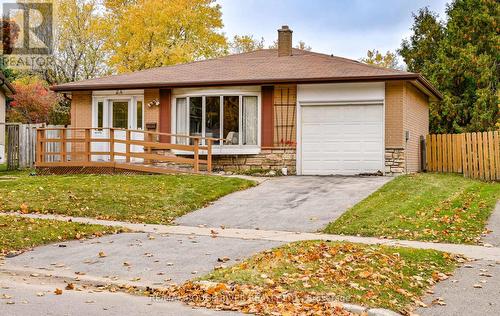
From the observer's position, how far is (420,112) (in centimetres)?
2452

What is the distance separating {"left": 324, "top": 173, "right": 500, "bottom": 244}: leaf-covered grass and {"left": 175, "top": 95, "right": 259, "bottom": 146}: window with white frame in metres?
6.06

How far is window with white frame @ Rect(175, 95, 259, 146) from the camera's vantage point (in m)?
21.9

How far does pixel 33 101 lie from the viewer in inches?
1495

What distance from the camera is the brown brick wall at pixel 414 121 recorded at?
70.8 feet

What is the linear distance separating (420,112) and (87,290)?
1918cm

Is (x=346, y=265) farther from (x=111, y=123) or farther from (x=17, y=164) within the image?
(x=17, y=164)

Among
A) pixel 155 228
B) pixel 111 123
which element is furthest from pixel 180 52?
pixel 155 228

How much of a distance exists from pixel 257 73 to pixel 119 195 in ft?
28.6

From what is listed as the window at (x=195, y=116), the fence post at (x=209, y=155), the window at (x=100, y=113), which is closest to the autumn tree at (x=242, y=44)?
the window at (x=100, y=113)

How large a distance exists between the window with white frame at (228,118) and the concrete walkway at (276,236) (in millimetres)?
9219

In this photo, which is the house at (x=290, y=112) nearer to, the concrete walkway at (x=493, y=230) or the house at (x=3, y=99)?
the concrete walkway at (x=493, y=230)

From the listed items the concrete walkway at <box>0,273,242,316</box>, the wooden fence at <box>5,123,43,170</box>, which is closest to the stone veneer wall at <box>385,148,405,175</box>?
the wooden fence at <box>5,123,43,170</box>

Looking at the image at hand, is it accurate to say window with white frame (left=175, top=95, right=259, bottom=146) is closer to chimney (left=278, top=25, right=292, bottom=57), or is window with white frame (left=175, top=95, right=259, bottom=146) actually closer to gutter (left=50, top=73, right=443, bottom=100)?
gutter (left=50, top=73, right=443, bottom=100)

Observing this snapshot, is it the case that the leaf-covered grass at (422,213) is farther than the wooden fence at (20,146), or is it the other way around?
the wooden fence at (20,146)
